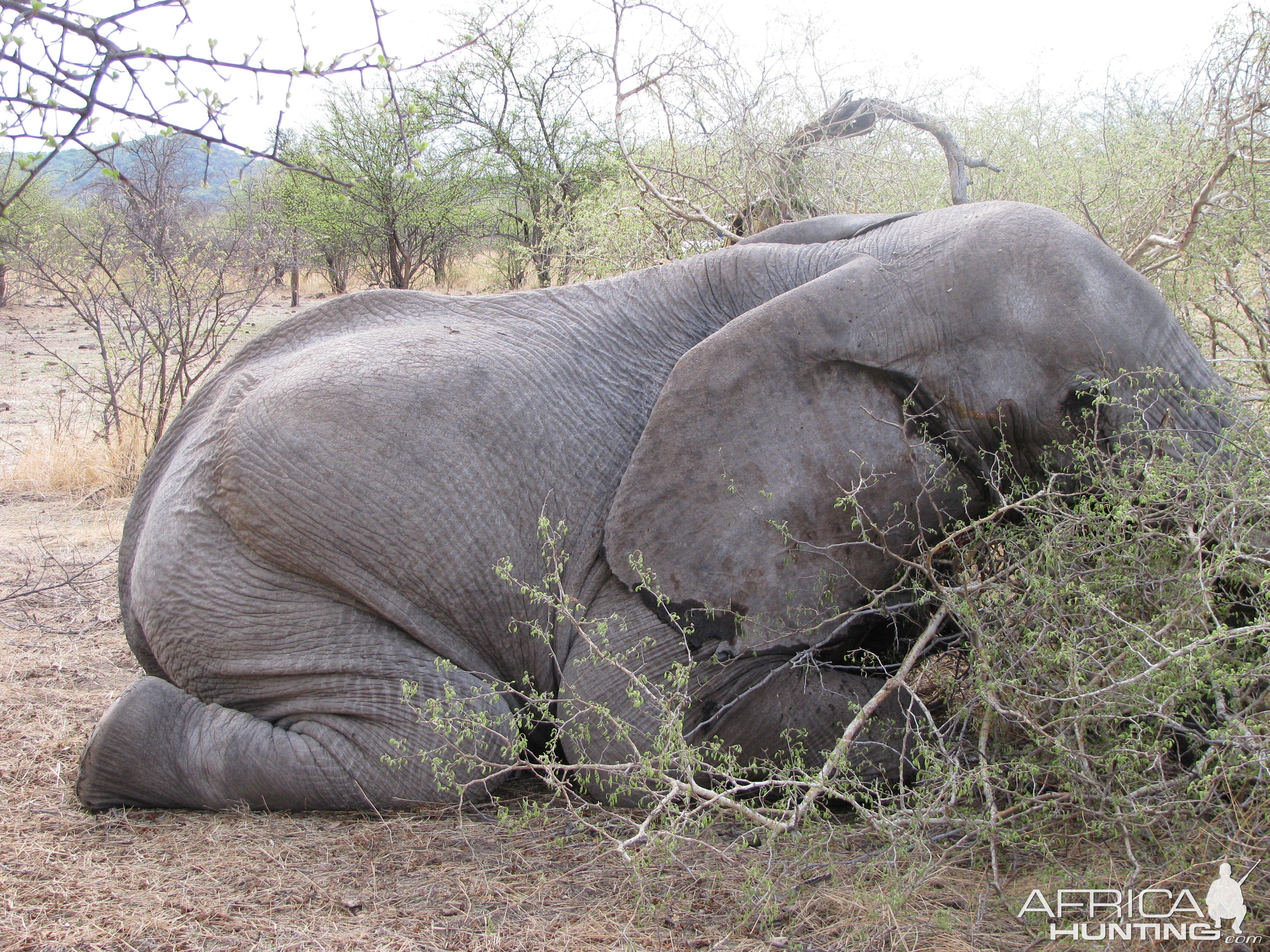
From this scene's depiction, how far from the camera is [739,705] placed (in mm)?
2957

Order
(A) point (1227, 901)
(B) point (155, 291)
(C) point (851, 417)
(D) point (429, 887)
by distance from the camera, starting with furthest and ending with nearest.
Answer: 1. (B) point (155, 291)
2. (C) point (851, 417)
3. (D) point (429, 887)
4. (A) point (1227, 901)

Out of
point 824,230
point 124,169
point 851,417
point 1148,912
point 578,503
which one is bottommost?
point 1148,912

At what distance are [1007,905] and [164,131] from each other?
8.59 feet

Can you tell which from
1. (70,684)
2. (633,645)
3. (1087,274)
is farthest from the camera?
(70,684)

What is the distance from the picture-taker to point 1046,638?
246cm

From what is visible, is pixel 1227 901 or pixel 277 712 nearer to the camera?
pixel 1227 901

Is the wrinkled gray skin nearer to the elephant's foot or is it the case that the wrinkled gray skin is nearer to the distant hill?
the elephant's foot

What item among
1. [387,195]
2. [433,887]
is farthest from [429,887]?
[387,195]

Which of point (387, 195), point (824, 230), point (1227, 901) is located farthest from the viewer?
point (387, 195)

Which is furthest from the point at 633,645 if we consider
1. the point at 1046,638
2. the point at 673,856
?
the point at 1046,638

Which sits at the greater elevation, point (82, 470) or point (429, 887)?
point (82, 470)

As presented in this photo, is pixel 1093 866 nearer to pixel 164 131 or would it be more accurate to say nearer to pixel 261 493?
pixel 261 493

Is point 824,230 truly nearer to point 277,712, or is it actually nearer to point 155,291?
point 277,712

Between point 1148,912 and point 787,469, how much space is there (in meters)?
1.39
